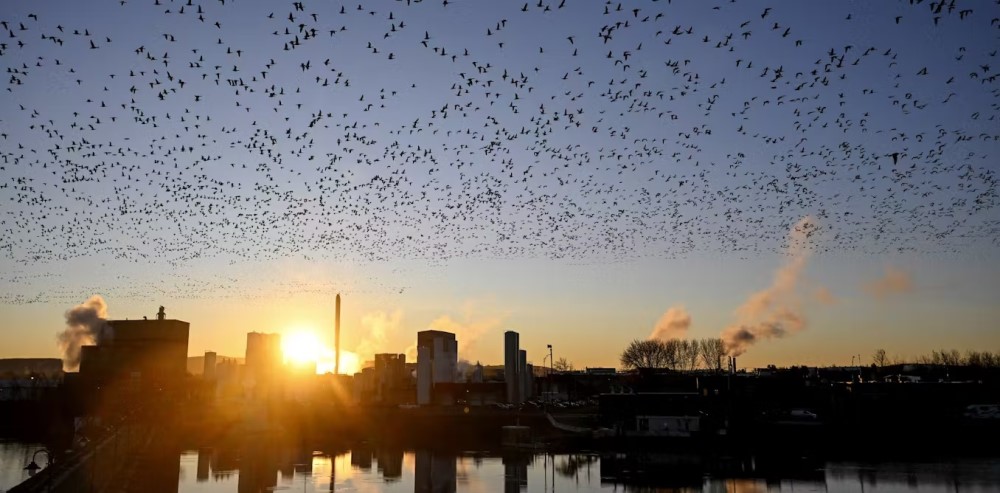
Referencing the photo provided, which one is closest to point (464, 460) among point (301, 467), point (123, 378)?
point (301, 467)

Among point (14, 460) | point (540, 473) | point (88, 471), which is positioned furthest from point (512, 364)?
point (88, 471)

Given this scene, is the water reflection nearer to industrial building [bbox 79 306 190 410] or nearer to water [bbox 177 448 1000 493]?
water [bbox 177 448 1000 493]

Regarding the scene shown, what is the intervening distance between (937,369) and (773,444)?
108474 mm

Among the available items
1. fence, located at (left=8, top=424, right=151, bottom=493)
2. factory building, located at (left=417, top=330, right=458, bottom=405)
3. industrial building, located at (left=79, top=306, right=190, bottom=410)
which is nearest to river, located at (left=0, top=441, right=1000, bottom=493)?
fence, located at (left=8, top=424, right=151, bottom=493)

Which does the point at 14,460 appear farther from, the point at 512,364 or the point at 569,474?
the point at 512,364

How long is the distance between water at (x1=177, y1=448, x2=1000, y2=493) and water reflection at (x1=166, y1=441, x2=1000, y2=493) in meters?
0.08

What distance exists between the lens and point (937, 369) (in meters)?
164

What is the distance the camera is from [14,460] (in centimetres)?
7150

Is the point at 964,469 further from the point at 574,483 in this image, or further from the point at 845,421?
the point at 845,421

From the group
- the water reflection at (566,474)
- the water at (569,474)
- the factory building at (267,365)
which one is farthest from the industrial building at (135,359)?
the water at (569,474)

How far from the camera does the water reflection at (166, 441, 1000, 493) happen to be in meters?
51.3

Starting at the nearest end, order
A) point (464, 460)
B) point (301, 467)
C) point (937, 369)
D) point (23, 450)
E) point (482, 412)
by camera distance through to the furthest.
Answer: point (301, 467), point (464, 460), point (23, 450), point (482, 412), point (937, 369)

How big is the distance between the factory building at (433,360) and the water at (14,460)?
6241 cm

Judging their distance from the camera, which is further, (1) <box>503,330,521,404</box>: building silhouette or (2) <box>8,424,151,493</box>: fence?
(1) <box>503,330,521,404</box>: building silhouette
